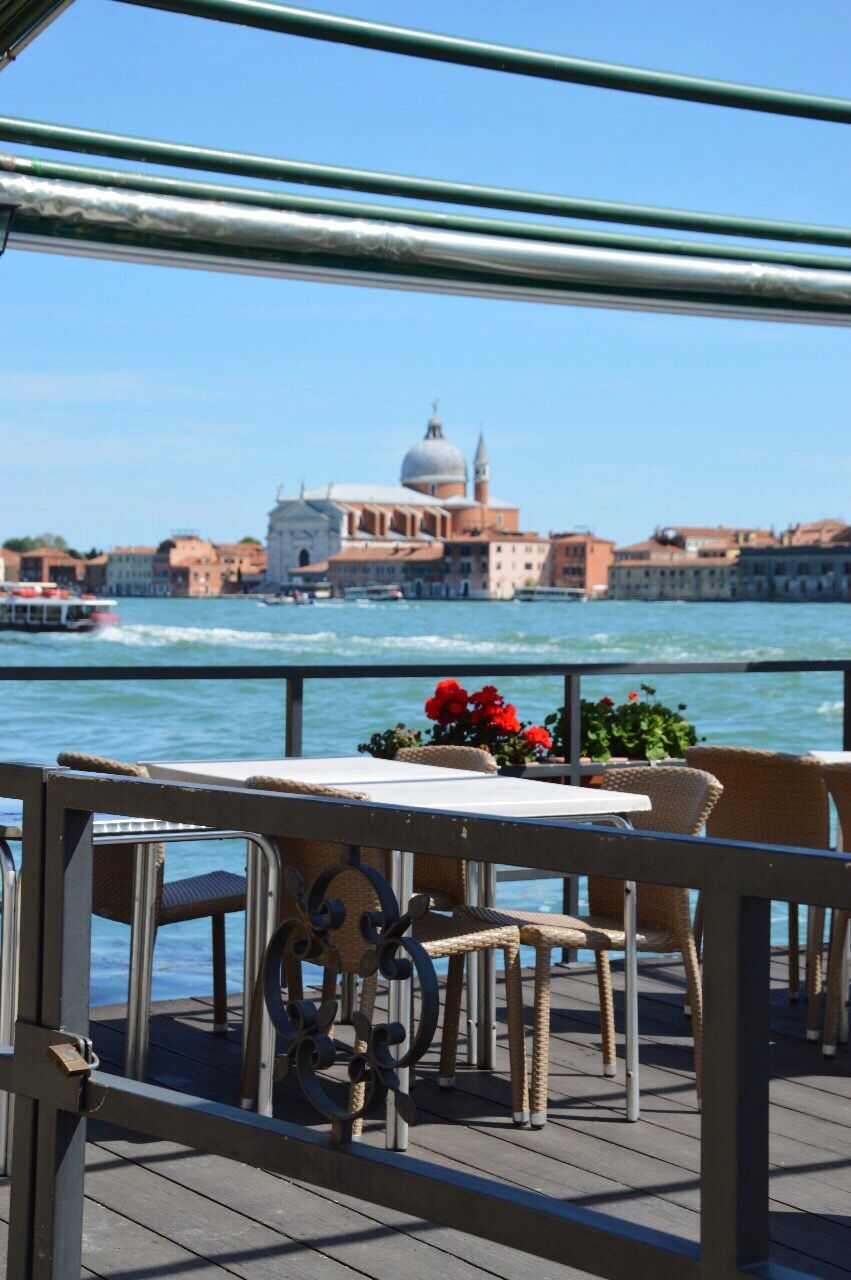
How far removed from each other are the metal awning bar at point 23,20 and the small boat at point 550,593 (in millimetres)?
70304

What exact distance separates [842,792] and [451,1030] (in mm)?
1231

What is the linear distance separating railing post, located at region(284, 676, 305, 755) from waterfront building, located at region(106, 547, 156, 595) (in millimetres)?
65932

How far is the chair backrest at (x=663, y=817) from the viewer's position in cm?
342

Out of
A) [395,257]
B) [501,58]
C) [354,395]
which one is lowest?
[395,257]

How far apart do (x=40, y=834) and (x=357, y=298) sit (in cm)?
5943

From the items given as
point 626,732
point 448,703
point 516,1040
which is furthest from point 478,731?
point 516,1040

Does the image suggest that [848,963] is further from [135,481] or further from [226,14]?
[135,481]

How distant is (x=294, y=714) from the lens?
4.79 m

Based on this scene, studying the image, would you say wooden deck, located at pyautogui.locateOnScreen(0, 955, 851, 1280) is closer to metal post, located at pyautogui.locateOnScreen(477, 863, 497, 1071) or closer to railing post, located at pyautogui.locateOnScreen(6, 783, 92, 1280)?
metal post, located at pyautogui.locateOnScreen(477, 863, 497, 1071)

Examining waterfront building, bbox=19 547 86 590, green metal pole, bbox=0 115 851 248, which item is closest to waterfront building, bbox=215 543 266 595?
waterfront building, bbox=19 547 86 590

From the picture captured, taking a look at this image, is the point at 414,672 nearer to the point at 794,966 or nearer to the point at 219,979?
the point at 219,979

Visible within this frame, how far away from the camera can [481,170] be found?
143 feet

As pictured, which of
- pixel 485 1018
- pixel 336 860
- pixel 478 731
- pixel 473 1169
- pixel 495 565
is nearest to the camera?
pixel 473 1169

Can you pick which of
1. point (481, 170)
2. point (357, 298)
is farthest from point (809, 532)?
point (481, 170)
